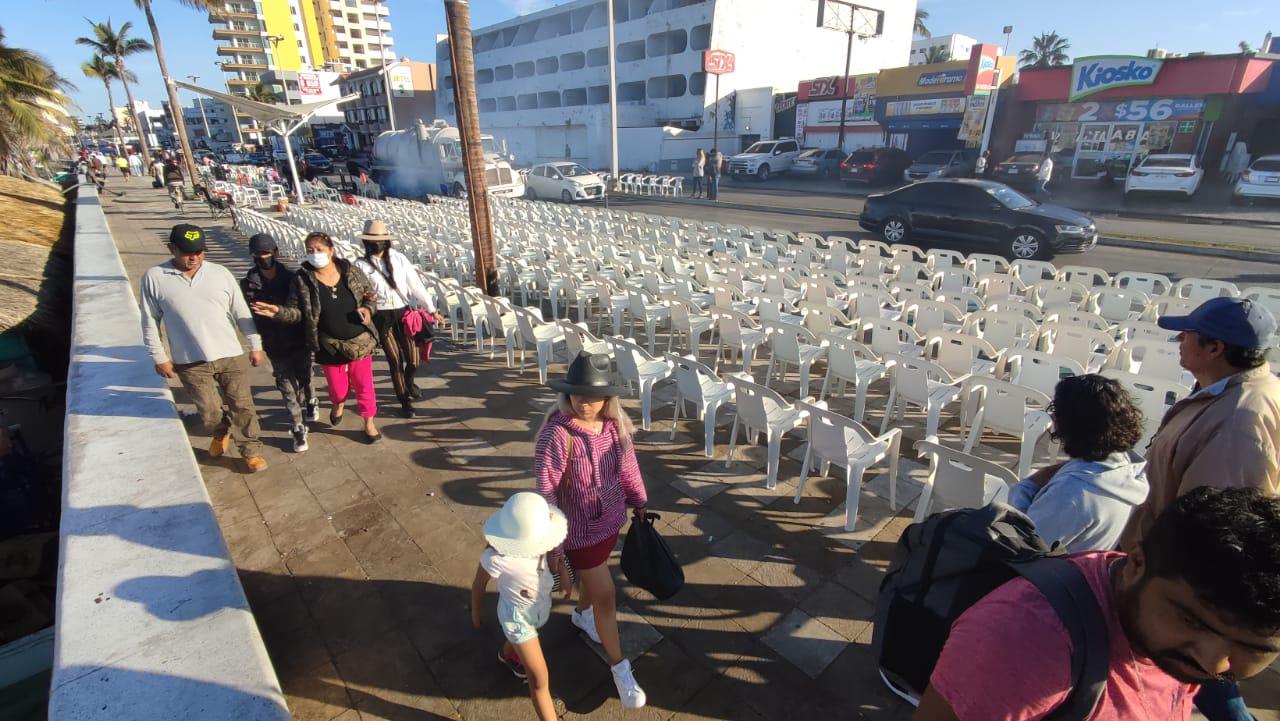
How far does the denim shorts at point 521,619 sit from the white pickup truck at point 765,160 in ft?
98.9

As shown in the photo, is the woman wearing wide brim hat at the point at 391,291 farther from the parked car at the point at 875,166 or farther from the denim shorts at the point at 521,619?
the parked car at the point at 875,166

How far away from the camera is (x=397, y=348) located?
556cm

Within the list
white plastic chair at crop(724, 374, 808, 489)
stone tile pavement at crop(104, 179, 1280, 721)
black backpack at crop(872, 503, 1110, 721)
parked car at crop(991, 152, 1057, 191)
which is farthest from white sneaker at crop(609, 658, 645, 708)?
parked car at crop(991, 152, 1057, 191)

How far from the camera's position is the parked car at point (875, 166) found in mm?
26266

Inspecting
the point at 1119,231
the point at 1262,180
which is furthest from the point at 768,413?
the point at 1262,180

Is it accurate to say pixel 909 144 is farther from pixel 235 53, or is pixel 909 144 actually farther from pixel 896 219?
pixel 235 53

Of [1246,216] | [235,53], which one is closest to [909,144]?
[1246,216]

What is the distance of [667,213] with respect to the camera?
67.4 feet

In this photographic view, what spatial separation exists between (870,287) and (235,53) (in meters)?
101

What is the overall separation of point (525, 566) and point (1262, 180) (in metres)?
26.2

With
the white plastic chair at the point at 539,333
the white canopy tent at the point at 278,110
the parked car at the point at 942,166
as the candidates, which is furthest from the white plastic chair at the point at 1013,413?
the parked car at the point at 942,166

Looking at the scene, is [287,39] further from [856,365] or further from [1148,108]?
[856,365]

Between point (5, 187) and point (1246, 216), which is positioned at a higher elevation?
point (5, 187)

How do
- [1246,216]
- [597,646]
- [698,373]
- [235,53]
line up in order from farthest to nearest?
[235,53] < [1246,216] < [698,373] < [597,646]
